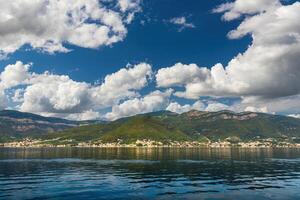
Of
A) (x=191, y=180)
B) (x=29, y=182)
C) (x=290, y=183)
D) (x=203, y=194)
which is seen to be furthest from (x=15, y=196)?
(x=290, y=183)

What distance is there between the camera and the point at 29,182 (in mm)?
101188

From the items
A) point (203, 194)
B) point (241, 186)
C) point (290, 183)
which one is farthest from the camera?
point (290, 183)

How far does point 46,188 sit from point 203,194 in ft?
126

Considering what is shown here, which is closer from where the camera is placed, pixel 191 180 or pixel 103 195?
pixel 103 195

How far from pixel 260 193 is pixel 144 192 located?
88.5 feet

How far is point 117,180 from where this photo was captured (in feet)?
352

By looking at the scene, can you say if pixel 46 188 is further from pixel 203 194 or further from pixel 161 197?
pixel 203 194

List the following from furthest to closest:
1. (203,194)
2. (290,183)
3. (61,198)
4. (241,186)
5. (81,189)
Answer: (290,183) → (241,186) → (81,189) → (203,194) → (61,198)

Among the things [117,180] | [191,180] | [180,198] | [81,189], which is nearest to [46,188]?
[81,189]

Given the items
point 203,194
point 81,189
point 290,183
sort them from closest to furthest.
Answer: point 203,194, point 81,189, point 290,183

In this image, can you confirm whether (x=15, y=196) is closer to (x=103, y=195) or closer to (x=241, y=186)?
(x=103, y=195)

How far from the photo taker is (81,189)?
291 ft

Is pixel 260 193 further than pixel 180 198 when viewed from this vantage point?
Yes

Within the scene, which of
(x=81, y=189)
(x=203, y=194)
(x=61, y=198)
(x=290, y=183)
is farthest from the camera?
(x=290, y=183)
